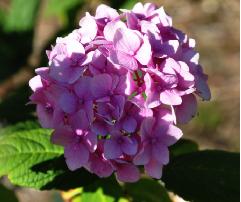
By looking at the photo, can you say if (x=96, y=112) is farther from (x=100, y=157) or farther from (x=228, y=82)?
(x=228, y=82)

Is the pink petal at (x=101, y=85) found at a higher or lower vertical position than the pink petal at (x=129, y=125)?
higher

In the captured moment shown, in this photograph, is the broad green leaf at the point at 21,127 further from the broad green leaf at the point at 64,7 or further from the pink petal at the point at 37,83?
the broad green leaf at the point at 64,7

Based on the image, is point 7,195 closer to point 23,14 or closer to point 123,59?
point 123,59

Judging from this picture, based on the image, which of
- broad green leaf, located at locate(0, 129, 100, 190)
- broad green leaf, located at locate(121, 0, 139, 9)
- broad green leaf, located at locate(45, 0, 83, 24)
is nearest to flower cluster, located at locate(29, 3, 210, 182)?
broad green leaf, located at locate(0, 129, 100, 190)

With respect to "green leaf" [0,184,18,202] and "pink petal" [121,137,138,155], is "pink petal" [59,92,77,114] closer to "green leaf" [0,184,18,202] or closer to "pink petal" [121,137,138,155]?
"pink petal" [121,137,138,155]

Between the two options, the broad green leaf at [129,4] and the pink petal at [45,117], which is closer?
the pink petal at [45,117]

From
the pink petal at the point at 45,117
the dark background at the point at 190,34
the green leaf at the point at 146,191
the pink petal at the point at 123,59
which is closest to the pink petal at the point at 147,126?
the pink petal at the point at 123,59

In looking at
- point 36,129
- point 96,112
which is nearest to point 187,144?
point 36,129
